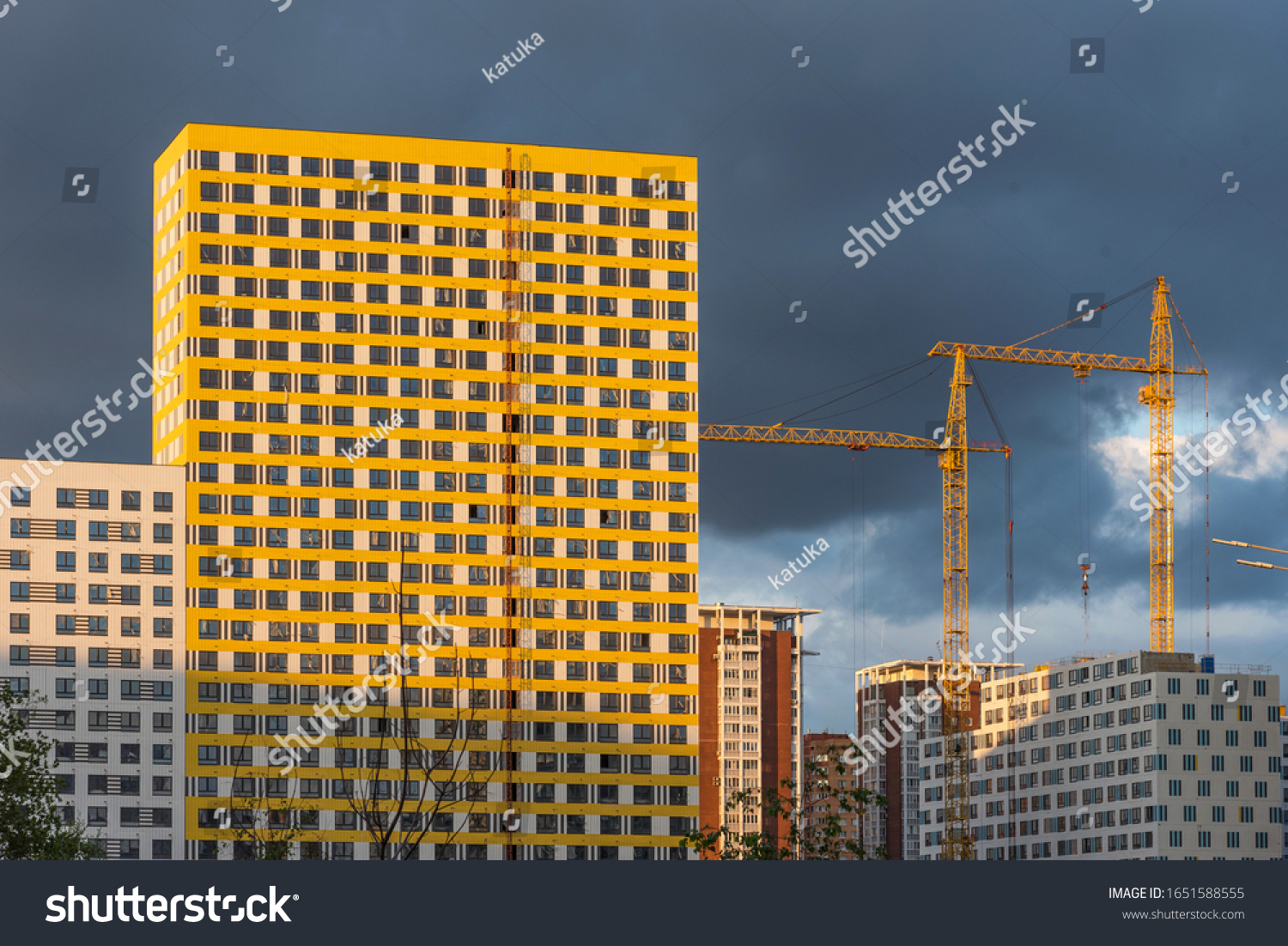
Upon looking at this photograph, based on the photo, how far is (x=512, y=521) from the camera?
199250mm

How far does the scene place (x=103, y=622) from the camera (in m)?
191

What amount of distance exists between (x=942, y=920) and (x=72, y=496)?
170286mm

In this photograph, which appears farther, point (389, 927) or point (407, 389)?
point (407, 389)

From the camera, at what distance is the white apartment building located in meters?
188

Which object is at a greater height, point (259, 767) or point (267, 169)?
point (267, 169)

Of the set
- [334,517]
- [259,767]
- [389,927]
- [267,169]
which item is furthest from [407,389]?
[389,927]

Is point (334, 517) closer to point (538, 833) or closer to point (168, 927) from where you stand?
point (538, 833)

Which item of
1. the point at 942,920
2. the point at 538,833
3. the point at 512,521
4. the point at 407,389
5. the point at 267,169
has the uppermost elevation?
the point at 267,169

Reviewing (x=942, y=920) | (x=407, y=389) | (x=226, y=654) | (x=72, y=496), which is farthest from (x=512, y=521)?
(x=942, y=920)
